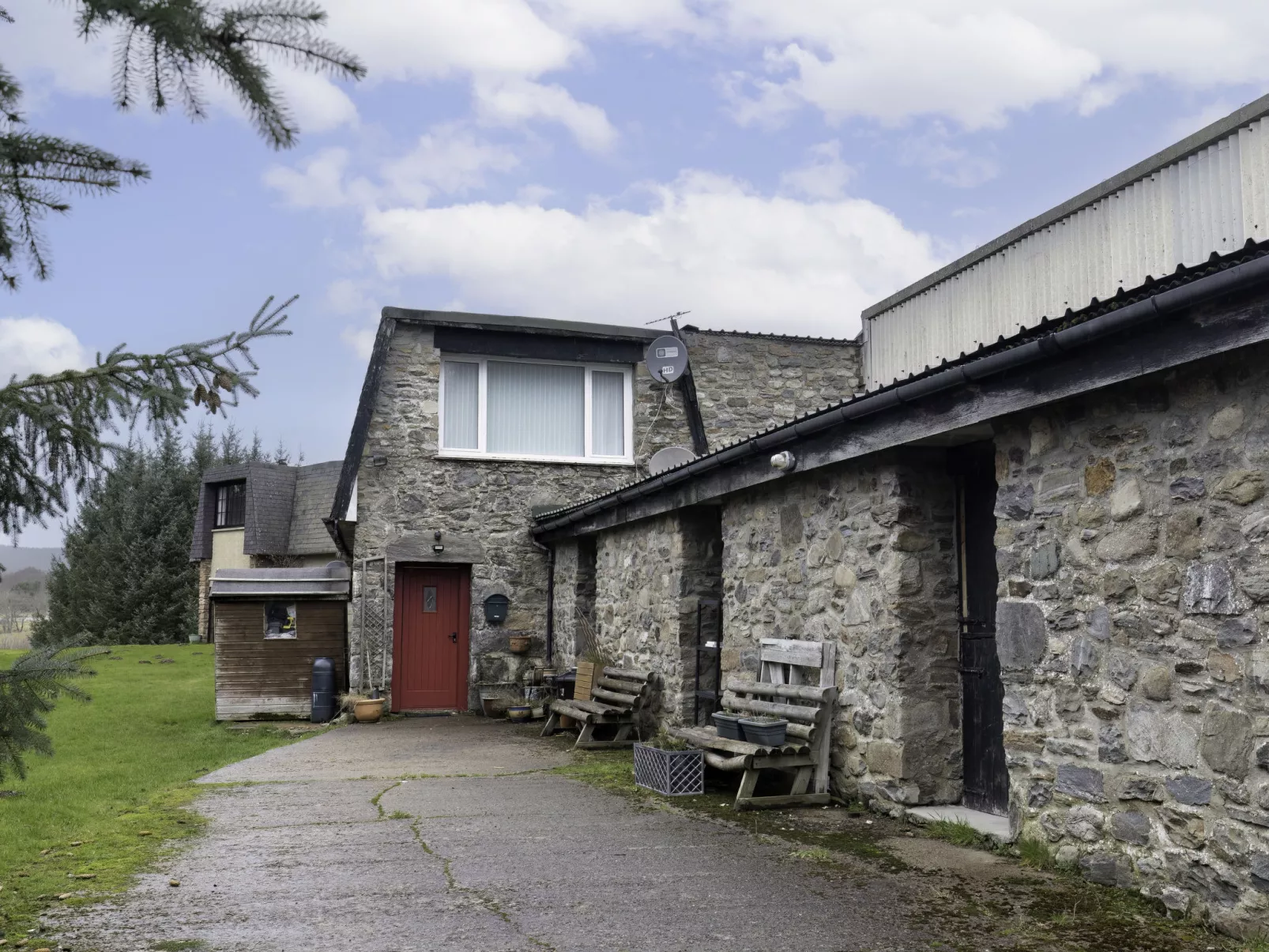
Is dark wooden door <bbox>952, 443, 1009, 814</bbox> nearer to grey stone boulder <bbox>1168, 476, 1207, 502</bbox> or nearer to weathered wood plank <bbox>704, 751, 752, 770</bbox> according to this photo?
weathered wood plank <bbox>704, 751, 752, 770</bbox>

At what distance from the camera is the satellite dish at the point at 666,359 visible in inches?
570

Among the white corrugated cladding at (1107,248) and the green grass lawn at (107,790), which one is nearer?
the green grass lawn at (107,790)

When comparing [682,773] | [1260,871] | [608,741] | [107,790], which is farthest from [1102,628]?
[107,790]

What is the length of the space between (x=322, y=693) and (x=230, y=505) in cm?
1640

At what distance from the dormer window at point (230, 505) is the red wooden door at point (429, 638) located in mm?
15308

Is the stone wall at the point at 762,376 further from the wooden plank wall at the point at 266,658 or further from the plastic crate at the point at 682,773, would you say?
the plastic crate at the point at 682,773

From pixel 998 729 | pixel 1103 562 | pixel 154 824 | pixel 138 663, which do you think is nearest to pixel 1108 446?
pixel 1103 562

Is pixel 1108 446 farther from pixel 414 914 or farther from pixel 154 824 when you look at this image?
pixel 154 824

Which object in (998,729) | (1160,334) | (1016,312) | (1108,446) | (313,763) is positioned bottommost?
(313,763)

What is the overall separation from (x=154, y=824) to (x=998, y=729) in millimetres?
5150

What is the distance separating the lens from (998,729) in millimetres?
6367

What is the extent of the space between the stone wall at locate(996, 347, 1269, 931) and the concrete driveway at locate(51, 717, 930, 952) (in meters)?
1.07

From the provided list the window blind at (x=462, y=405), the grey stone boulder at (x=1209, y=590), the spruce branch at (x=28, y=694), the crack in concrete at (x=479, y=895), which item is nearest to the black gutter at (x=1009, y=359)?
the grey stone boulder at (x=1209, y=590)

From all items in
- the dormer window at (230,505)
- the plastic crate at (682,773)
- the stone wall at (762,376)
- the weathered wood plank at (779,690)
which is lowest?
the plastic crate at (682,773)
